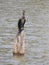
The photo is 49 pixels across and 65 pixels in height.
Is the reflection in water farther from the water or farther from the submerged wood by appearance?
the submerged wood

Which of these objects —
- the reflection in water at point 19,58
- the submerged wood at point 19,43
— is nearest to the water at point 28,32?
the reflection in water at point 19,58

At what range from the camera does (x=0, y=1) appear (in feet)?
146

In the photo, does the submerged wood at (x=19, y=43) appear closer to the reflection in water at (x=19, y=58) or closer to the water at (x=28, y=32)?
the reflection in water at (x=19, y=58)

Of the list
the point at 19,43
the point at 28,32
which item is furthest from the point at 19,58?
the point at 28,32

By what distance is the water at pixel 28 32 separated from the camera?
20.3m

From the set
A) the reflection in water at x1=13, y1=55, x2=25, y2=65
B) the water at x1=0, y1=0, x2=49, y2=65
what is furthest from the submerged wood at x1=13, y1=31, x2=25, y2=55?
the water at x1=0, y1=0, x2=49, y2=65

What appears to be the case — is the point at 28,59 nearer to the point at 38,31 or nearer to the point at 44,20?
the point at 38,31

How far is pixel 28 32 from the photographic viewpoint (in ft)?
89.0

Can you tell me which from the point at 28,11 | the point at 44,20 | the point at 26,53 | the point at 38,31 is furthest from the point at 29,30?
the point at 28,11

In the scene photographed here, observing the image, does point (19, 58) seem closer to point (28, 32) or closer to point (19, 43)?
point (19, 43)

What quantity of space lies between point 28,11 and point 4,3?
18.9ft

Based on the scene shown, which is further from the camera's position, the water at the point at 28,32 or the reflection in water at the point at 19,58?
the water at the point at 28,32

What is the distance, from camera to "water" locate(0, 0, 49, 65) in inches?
798

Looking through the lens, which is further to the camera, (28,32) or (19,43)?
(28,32)
